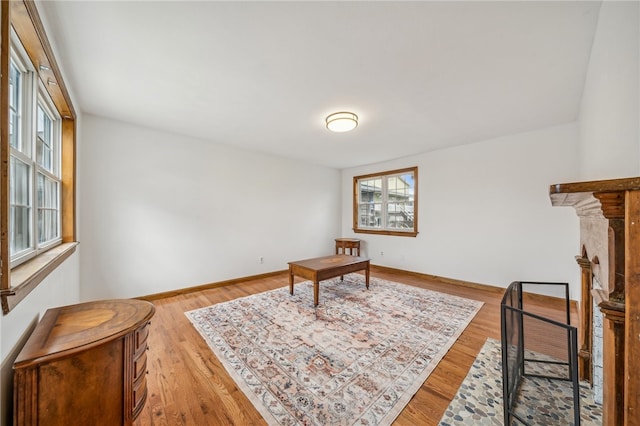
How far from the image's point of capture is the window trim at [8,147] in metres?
0.92

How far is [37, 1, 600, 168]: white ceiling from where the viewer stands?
1.46 meters

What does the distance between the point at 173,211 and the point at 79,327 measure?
261cm

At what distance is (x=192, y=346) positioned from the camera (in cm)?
218

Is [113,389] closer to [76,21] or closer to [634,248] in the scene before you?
[634,248]

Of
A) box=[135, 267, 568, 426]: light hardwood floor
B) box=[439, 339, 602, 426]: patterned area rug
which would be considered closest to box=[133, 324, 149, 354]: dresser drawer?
box=[135, 267, 568, 426]: light hardwood floor

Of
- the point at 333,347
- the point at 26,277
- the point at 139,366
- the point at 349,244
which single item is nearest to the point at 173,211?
the point at 26,277

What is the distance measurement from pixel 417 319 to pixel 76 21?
3868mm

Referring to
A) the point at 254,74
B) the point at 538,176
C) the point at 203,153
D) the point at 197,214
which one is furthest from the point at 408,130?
the point at 197,214

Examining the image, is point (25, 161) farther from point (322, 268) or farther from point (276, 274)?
point (276, 274)

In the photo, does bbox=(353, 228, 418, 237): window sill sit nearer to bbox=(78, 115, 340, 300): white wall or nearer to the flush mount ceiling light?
bbox=(78, 115, 340, 300): white wall

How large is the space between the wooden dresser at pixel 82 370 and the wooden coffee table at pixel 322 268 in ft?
6.44

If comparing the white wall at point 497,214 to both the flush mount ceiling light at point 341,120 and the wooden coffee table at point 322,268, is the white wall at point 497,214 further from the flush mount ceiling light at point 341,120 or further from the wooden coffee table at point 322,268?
the flush mount ceiling light at point 341,120

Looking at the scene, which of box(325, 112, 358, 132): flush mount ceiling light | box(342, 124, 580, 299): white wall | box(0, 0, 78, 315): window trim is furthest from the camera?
box(342, 124, 580, 299): white wall

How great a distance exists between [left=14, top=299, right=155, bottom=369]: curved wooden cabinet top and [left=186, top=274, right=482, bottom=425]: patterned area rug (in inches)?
36.0
